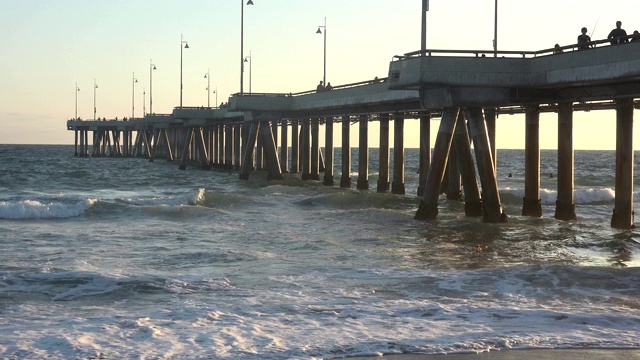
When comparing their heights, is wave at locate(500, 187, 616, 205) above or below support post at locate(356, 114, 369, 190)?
below

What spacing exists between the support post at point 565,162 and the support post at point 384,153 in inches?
652

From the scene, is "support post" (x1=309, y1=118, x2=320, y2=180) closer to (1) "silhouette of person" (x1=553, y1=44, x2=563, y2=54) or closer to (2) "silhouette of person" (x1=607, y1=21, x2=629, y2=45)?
(1) "silhouette of person" (x1=553, y1=44, x2=563, y2=54)

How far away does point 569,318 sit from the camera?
580 inches

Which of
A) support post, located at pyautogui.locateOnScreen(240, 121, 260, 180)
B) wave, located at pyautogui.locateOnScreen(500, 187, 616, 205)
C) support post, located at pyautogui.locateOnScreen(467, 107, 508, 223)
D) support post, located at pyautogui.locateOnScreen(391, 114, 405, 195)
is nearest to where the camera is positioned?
support post, located at pyautogui.locateOnScreen(467, 107, 508, 223)

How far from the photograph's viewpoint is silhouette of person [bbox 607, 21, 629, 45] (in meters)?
25.3

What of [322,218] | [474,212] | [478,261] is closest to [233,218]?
[322,218]

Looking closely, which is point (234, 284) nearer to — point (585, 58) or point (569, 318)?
point (569, 318)

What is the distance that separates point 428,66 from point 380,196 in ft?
47.6

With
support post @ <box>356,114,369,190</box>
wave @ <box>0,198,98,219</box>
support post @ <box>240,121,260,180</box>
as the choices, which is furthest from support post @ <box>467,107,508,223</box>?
support post @ <box>240,121,260,180</box>

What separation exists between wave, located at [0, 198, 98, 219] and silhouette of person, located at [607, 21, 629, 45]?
1948 centimetres

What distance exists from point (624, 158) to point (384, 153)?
20.1 metres

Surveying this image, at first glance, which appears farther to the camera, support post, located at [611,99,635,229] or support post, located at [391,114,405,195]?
support post, located at [391,114,405,195]

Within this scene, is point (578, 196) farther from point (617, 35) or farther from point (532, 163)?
point (617, 35)

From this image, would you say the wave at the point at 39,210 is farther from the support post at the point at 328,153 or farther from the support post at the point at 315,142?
the support post at the point at 315,142
